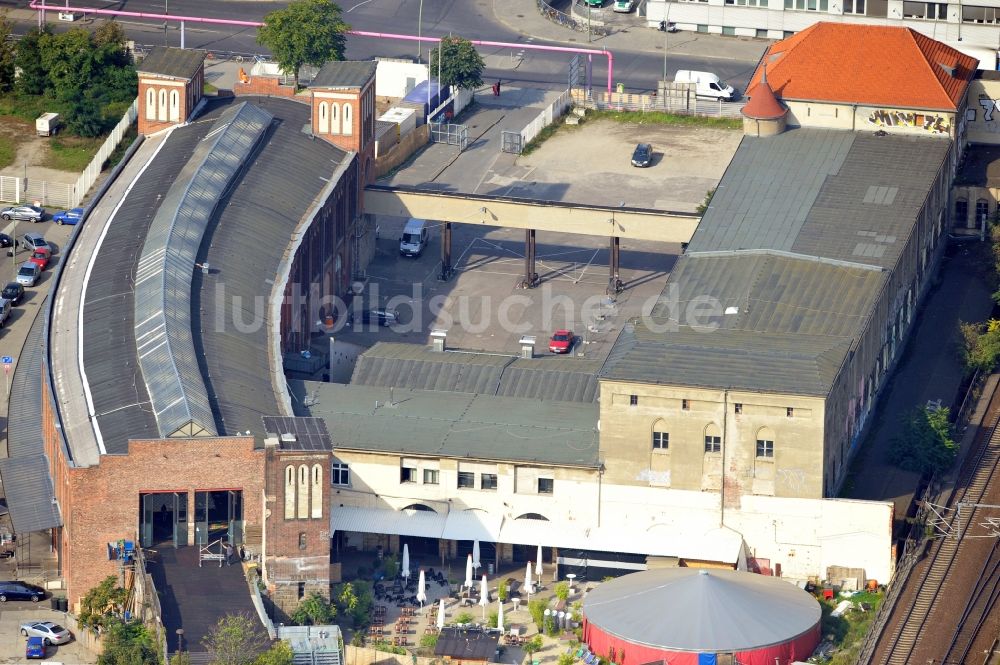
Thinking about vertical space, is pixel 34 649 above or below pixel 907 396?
below

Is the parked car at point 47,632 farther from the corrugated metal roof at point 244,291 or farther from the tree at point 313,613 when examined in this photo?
the corrugated metal roof at point 244,291

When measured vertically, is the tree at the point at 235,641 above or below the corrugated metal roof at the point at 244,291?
below

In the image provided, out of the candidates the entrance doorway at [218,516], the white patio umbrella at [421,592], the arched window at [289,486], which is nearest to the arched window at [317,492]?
the arched window at [289,486]

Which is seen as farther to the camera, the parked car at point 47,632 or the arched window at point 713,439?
the arched window at point 713,439

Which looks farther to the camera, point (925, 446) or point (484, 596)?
point (925, 446)

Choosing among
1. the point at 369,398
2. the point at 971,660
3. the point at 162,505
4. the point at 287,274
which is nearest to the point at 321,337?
the point at 287,274

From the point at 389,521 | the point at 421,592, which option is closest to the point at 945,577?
the point at 421,592

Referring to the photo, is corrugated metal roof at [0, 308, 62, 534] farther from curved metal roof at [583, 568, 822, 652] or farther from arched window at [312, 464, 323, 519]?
curved metal roof at [583, 568, 822, 652]

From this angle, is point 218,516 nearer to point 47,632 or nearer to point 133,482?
point 133,482
